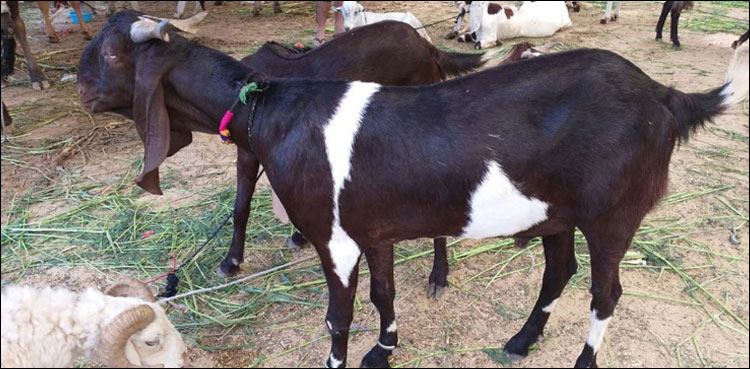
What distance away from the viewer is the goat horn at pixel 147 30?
2.54 metres

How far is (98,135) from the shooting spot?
232 inches

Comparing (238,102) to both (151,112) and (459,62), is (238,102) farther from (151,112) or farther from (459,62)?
(459,62)

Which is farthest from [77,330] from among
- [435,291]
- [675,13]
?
[675,13]

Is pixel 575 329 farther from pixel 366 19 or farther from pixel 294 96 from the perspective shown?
pixel 366 19

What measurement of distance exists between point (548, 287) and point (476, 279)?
2.50ft

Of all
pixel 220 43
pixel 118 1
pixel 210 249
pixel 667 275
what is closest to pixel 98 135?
pixel 210 249

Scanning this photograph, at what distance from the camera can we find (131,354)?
232 cm

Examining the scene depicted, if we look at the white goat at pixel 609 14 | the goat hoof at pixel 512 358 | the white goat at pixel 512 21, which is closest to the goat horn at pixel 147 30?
the goat hoof at pixel 512 358

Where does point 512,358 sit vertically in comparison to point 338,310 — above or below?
below

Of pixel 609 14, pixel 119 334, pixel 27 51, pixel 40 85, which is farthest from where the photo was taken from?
pixel 609 14

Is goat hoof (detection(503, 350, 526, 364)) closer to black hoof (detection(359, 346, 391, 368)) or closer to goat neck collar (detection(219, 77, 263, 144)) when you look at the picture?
black hoof (detection(359, 346, 391, 368))

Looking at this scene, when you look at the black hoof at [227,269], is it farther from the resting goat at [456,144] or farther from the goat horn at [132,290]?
the resting goat at [456,144]

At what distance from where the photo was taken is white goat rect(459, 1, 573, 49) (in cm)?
908

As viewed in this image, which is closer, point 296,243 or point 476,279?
point 476,279
